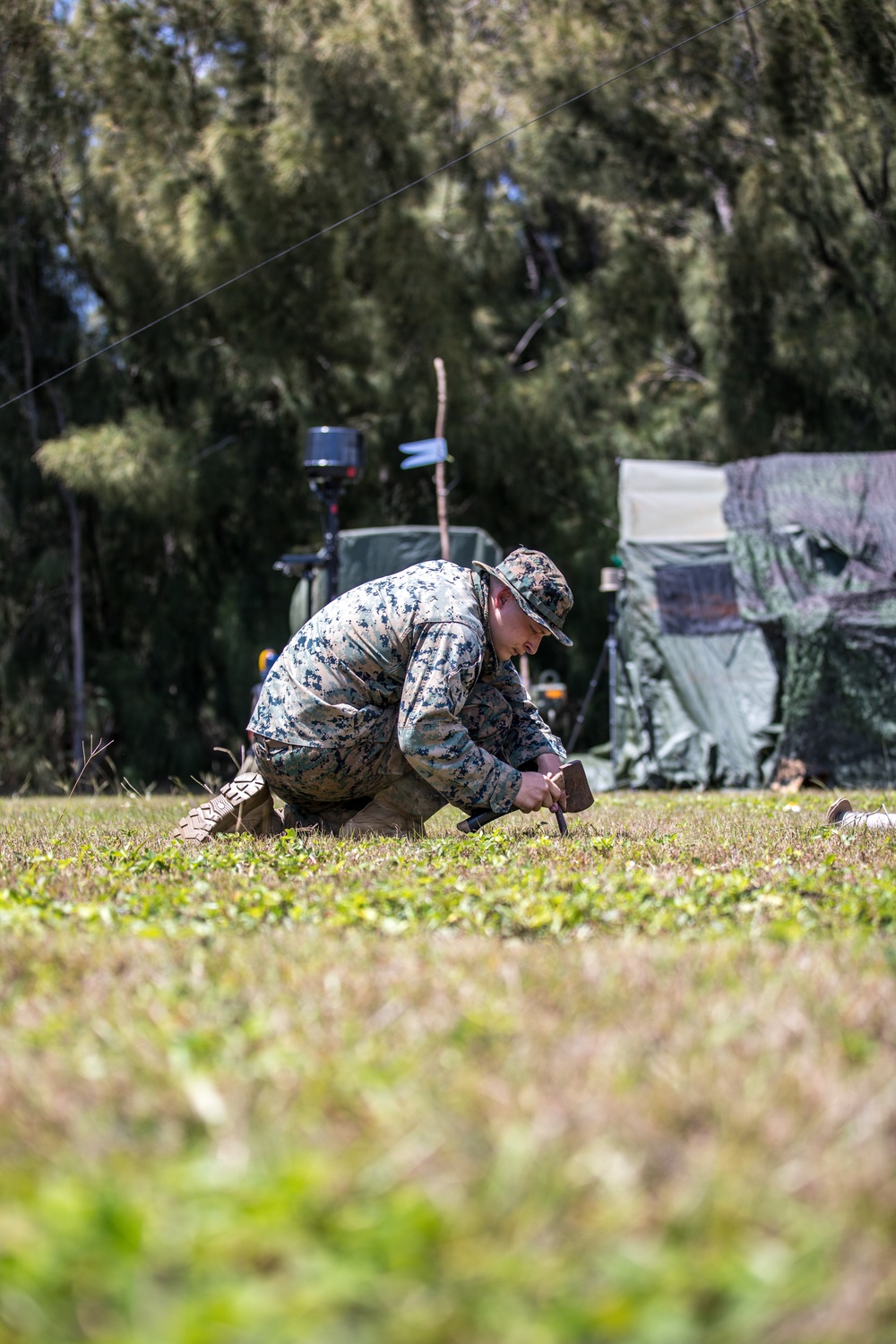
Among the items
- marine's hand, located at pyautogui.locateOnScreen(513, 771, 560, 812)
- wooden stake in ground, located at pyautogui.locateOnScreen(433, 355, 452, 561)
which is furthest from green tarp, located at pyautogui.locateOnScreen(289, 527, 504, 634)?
marine's hand, located at pyautogui.locateOnScreen(513, 771, 560, 812)

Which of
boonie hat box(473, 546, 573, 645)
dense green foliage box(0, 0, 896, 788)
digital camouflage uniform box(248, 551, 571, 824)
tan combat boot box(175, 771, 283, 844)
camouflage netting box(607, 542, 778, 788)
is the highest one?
dense green foliage box(0, 0, 896, 788)

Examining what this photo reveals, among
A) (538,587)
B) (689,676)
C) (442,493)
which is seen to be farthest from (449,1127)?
(442,493)

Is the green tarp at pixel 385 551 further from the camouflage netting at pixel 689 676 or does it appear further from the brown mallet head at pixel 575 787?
the brown mallet head at pixel 575 787

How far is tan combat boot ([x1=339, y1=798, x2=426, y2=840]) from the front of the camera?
482cm

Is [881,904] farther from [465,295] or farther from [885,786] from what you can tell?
[465,295]

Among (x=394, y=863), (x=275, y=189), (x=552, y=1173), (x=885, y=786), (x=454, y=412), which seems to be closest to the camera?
(x=552, y=1173)

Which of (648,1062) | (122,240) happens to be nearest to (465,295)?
(122,240)

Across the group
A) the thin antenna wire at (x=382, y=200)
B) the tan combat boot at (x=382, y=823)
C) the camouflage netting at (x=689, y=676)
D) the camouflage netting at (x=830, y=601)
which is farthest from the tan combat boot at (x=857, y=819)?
the thin antenna wire at (x=382, y=200)

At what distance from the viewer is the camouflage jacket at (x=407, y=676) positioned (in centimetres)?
436

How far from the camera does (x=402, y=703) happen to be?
173 inches

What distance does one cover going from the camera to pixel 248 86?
1172 cm

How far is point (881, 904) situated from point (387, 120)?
10.2m

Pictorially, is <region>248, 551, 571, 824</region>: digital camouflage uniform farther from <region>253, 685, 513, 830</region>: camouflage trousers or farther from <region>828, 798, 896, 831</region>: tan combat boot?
<region>828, 798, 896, 831</region>: tan combat boot

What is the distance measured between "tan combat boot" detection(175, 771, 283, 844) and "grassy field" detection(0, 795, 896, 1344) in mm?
1715
